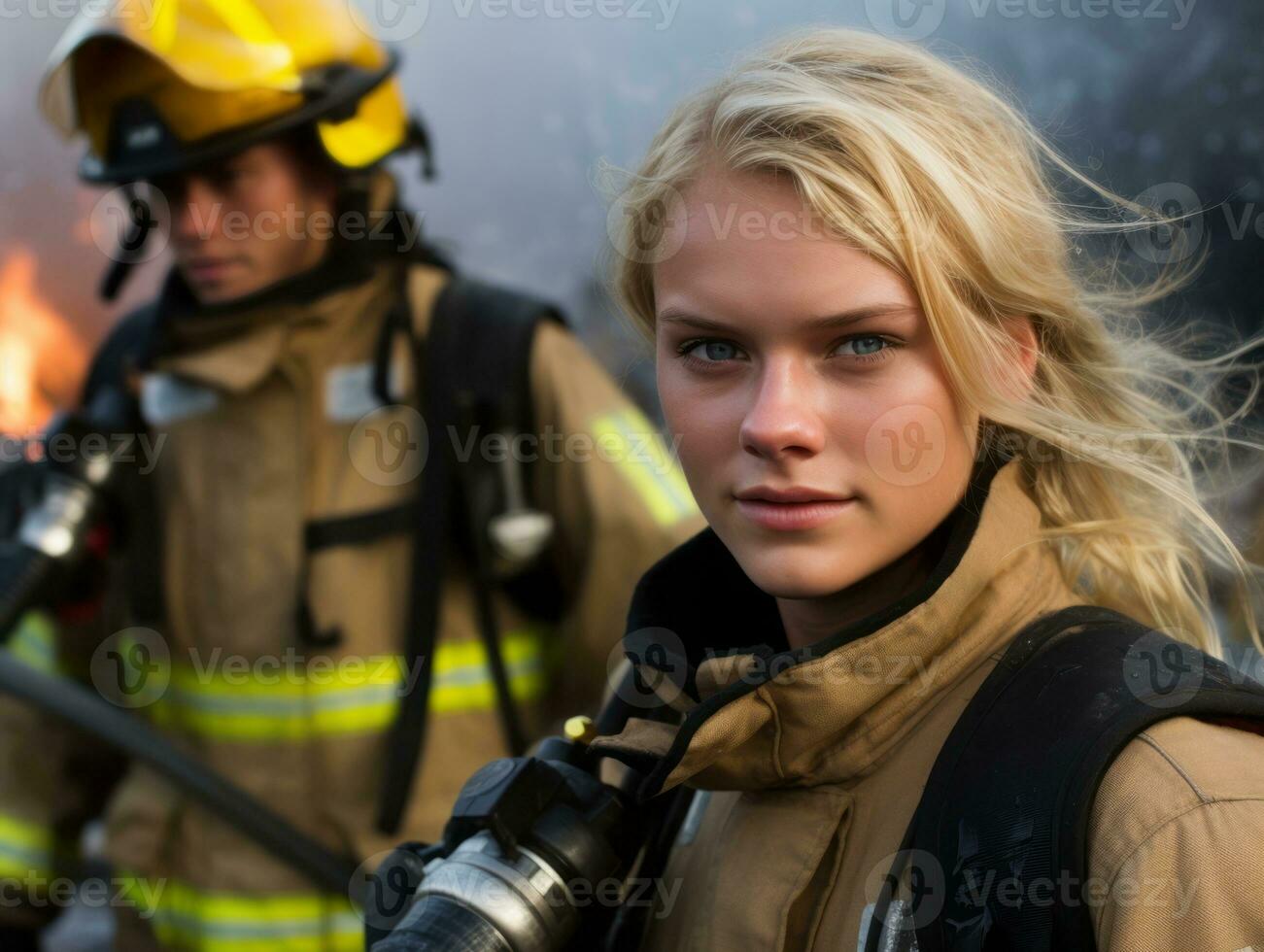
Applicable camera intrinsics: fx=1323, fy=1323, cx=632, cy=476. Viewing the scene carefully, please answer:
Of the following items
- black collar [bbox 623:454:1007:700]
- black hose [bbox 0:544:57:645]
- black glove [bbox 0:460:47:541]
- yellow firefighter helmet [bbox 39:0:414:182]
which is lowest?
black hose [bbox 0:544:57:645]

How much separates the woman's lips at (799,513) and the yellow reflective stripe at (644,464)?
132cm

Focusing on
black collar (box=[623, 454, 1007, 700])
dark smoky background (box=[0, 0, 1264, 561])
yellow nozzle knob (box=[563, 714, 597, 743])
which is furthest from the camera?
dark smoky background (box=[0, 0, 1264, 561])

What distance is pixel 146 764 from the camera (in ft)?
8.42

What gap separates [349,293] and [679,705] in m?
1.64

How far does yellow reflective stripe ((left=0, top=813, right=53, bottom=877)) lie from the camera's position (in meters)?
2.72

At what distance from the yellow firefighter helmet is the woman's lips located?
5.93 feet

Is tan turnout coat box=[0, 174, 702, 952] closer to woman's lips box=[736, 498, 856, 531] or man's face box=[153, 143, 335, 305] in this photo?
man's face box=[153, 143, 335, 305]

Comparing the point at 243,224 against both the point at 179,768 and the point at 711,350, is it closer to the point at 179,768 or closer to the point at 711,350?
the point at 179,768

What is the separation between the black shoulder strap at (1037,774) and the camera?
3.01ft

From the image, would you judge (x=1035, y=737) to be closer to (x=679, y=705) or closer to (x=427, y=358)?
(x=679, y=705)

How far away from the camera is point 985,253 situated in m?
1.18

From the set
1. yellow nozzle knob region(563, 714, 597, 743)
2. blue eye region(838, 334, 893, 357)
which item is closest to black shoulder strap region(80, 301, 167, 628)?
yellow nozzle knob region(563, 714, 597, 743)

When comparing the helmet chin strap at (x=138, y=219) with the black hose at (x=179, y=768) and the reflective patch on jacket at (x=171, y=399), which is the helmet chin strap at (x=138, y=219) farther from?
the black hose at (x=179, y=768)

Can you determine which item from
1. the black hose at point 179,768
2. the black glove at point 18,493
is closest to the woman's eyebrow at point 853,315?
the black hose at point 179,768
